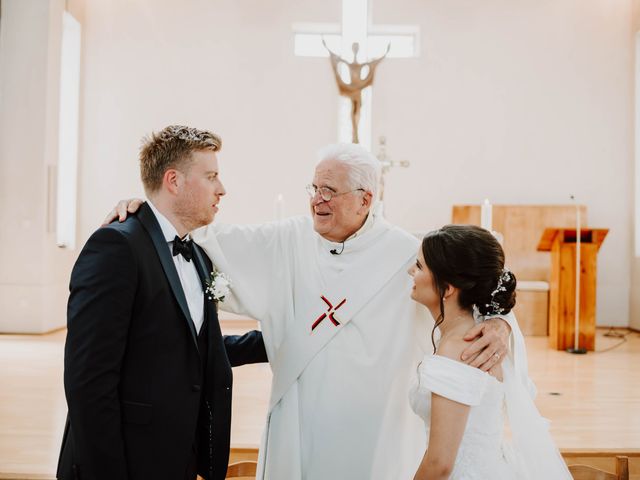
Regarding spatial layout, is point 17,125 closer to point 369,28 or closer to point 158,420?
point 369,28

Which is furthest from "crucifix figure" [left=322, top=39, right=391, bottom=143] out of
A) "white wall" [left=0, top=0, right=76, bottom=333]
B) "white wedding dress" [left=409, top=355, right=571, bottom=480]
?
"white wedding dress" [left=409, top=355, right=571, bottom=480]

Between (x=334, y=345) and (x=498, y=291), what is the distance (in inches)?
30.1

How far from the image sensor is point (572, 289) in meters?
7.48

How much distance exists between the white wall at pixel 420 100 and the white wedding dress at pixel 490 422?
7600 mm

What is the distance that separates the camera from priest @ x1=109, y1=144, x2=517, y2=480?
8.18 ft

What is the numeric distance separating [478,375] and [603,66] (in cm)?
926

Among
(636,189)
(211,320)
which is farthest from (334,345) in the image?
(636,189)

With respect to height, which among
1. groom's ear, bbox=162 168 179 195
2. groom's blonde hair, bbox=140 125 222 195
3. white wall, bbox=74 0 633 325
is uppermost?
white wall, bbox=74 0 633 325

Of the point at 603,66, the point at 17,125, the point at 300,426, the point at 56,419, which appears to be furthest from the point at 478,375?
the point at 603,66

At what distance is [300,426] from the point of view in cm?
251

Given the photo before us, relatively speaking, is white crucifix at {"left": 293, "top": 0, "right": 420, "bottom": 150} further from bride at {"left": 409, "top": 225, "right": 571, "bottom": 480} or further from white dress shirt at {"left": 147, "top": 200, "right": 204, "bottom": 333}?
bride at {"left": 409, "top": 225, "right": 571, "bottom": 480}

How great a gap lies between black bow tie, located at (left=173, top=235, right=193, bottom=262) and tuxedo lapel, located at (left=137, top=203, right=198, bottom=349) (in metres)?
0.06

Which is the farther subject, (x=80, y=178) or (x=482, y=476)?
(x=80, y=178)

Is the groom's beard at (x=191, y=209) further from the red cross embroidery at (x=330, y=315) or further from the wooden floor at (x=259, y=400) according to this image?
the wooden floor at (x=259, y=400)
